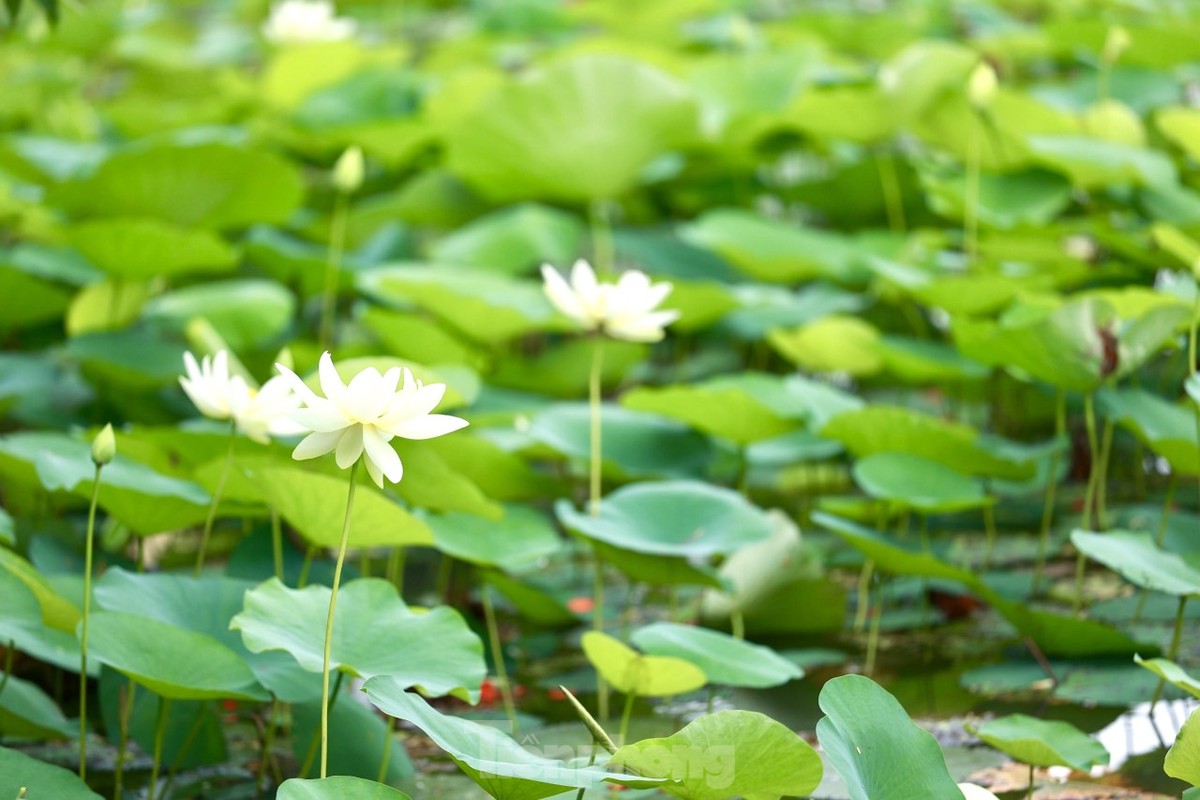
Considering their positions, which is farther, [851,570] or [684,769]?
[851,570]

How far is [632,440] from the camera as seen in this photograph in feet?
5.14

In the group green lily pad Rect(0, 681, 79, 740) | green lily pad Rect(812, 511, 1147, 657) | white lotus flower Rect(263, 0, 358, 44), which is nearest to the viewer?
green lily pad Rect(0, 681, 79, 740)

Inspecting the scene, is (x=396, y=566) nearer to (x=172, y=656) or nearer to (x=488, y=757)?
(x=172, y=656)

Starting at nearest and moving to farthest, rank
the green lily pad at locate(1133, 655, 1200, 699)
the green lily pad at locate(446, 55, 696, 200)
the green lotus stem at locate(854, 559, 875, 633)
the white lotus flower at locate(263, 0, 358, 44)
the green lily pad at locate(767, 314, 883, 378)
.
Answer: the green lily pad at locate(1133, 655, 1200, 699) < the green lotus stem at locate(854, 559, 875, 633) < the green lily pad at locate(767, 314, 883, 378) < the green lily pad at locate(446, 55, 696, 200) < the white lotus flower at locate(263, 0, 358, 44)

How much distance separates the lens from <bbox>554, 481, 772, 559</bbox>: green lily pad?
1214 mm

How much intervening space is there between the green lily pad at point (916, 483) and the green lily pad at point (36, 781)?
80cm

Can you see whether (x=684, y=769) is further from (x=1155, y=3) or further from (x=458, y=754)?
(x=1155, y=3)

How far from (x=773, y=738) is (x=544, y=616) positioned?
65 centimetres

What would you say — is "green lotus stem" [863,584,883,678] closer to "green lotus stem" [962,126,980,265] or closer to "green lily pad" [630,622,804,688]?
"green lily pad" [630,622,804,688]

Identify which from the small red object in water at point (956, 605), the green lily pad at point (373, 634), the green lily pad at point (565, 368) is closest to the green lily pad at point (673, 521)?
the green lily pad at point (373, 634)

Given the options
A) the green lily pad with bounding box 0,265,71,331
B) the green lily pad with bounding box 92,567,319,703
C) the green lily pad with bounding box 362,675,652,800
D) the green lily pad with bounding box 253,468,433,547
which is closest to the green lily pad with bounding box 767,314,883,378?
the green lily pad with bounding box 253,468,433,547

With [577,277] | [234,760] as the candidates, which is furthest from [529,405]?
[234,760]

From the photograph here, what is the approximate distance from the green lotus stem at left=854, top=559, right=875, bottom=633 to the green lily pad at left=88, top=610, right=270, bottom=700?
726 millimetres

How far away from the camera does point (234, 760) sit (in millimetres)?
1205
